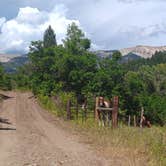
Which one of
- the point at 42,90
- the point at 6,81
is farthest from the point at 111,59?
the point at 6,81

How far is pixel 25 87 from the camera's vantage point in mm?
101938

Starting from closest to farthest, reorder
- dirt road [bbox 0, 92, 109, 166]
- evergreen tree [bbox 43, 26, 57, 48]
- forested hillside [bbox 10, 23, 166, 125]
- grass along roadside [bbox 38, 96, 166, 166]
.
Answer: dirt road [bbox 0, 92, 109, 166], grass along roadside [bbox 38, 96, 166, 166], forested hillside [bbox 10, 23, 166, 125], evergreen tree [bbox 43, 26, 57, 48]

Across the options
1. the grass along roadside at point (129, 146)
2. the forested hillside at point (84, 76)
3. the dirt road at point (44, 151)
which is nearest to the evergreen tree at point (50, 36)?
the forested hillside at point (84, 76)

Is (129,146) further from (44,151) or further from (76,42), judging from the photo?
(76,42)

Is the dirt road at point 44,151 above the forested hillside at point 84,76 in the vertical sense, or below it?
below

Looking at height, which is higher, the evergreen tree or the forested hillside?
the evergreen tree

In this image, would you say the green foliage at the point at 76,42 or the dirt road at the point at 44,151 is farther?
the green foliage at the point at 76,42

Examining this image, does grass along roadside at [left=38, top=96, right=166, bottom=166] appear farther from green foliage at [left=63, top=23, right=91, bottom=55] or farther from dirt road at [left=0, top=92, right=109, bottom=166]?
green foliage at [left=63, top=23, right=91, bottom=55]

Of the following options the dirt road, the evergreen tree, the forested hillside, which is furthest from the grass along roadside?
the evergreen tree

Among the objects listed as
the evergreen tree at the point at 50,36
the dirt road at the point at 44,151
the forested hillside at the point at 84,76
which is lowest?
the dirt road at the point at 44,151

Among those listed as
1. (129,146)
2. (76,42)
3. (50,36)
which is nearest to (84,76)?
(76,42)

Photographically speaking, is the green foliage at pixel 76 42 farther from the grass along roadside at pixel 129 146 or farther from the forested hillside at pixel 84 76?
the grass along roadside at pixel 129 146

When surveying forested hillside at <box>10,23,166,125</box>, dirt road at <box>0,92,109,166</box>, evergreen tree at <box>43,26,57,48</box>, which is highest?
evergreen tree at <box>43,26,57,48</box>

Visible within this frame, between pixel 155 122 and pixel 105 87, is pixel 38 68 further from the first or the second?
pixel 155 122
